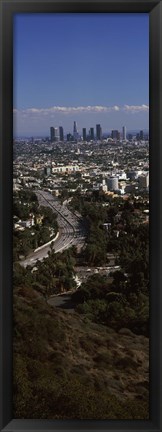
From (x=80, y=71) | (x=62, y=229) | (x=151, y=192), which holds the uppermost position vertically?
(x=80, y=71)

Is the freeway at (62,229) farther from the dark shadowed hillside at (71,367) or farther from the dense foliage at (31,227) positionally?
the dark shadowed hillside at (71,367)

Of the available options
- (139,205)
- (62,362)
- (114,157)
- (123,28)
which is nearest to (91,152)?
(114,157)

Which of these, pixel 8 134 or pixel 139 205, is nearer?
pixel 8 134

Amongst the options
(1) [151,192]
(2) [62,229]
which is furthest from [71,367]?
(1) [151,192]

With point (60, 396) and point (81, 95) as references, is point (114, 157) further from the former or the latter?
point (60, 396)

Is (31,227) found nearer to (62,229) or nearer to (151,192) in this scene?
(62,229)

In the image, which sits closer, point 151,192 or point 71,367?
point 151,192

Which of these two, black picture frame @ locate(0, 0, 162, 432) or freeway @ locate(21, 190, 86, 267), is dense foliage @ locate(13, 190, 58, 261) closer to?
freeway @ locate(21, 190, 86, 267)
